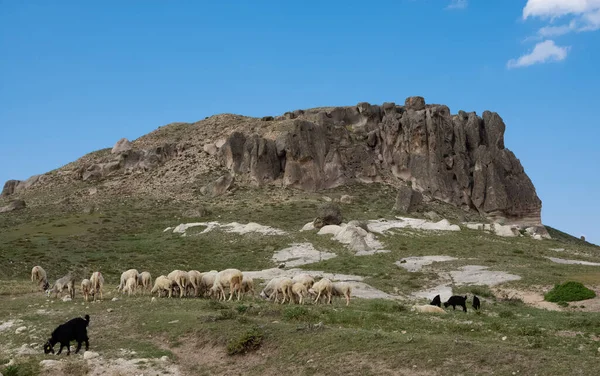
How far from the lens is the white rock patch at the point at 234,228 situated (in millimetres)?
66875

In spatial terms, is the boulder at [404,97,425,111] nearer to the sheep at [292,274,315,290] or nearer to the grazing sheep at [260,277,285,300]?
the sheep at [292,274,315,290]

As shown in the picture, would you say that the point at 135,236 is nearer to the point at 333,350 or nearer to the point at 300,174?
the point at 300,174

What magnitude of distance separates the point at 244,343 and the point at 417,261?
34.2 metres

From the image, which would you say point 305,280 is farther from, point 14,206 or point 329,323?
point 14,206

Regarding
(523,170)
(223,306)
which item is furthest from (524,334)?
(523,170)

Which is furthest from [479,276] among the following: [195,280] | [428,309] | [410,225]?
[410,225]

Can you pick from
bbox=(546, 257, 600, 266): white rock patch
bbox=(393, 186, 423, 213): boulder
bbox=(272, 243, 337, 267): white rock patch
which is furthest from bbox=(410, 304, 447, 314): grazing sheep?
bbox=(393, 186, 423, 213): boulder

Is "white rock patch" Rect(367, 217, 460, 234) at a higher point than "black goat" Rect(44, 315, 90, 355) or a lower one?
A: higher

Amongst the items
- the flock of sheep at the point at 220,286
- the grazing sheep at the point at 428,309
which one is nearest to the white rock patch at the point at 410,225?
the flock of sheep at the point at 220,286

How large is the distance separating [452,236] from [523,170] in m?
57.8

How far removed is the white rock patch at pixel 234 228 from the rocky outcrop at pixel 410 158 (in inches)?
1098

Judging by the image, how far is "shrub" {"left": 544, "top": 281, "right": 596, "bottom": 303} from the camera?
32.6 m

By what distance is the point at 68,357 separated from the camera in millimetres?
17453

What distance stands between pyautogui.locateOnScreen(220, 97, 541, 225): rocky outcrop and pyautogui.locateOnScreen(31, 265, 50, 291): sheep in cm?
6148
